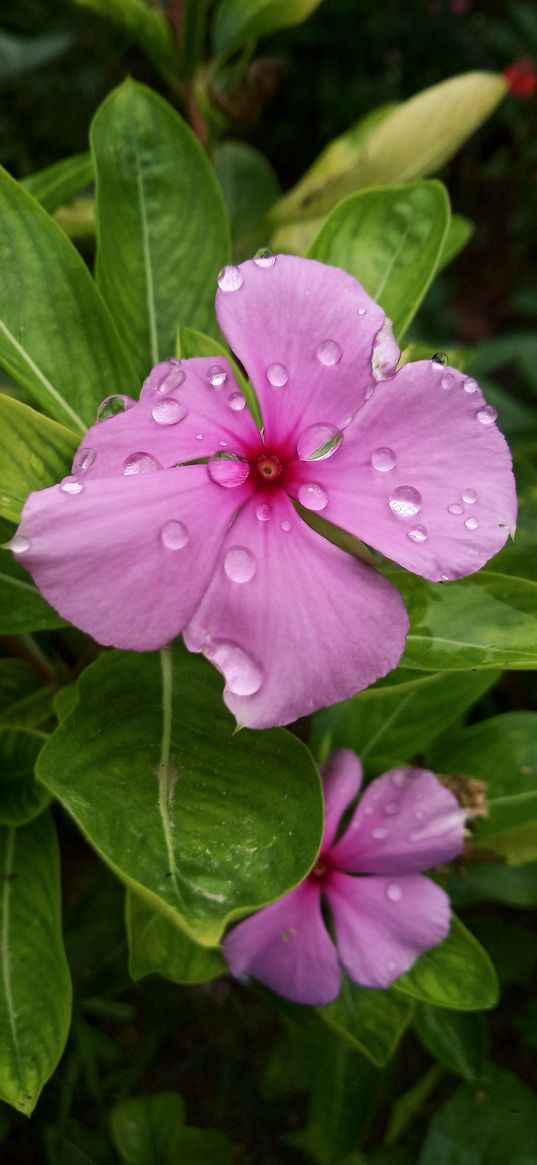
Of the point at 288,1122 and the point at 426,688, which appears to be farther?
the point at 288,1122

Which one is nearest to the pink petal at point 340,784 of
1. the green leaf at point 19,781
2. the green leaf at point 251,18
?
the green leaf at point 19,781

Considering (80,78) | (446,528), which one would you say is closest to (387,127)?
(446,528)

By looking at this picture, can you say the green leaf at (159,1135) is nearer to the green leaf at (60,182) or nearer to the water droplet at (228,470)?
the water droplet at (228,470)

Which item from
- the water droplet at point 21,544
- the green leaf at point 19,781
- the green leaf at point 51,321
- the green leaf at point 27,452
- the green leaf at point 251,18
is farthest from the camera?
the green leaf at point 251,18

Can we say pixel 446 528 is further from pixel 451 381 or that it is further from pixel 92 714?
pixel 92 714

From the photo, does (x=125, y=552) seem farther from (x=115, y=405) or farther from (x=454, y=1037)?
(x=454, y=1037)

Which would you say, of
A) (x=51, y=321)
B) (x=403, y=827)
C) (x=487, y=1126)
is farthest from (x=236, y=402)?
(x=487, y=1126)

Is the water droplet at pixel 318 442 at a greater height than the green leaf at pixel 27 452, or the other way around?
the water droplet at pixel 318 442
